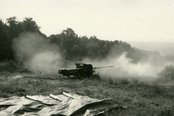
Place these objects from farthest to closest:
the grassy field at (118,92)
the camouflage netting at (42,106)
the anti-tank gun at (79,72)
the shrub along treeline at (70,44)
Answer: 1. the shrub along treeline at (70,44)
2. the anti-tank gun at (79,72)
3. the grassy field at (118,92)
4. the camouflage netting at (42,106)

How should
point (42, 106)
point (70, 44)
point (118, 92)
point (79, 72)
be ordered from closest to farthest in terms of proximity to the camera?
point (42, 106)
point (118, 92)
point (79, 72)
point (70, 44)

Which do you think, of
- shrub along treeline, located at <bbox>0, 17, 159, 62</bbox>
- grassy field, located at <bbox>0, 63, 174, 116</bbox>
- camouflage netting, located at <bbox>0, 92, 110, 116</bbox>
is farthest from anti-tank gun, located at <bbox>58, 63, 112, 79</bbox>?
shrub along treeline, located at <bbox>0, 17, 159, 62</bbox>

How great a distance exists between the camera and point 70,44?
41.0m

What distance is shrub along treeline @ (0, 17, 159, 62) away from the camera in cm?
3588

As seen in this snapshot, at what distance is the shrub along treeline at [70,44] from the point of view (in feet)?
118

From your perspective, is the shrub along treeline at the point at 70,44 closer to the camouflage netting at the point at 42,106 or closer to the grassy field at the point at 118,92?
the grassy field at the point at 118,92

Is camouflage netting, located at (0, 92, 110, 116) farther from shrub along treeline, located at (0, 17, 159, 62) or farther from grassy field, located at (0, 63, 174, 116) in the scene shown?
shrub along treeline, located at (0, 17, 159, 62)

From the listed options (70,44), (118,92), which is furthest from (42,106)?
(70,44)

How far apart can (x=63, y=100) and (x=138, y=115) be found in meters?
2.82

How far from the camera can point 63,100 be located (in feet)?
38.4

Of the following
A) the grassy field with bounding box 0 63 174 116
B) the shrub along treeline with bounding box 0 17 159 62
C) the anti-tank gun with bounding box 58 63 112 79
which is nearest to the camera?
the grassy field with bounding box 0 63 174 116

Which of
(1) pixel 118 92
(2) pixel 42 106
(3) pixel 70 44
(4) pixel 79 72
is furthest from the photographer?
(3) pixel 70 44

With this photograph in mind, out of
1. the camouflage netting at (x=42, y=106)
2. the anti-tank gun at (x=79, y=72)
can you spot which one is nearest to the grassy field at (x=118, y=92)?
the anti-tank gun at (x=79, y=72)

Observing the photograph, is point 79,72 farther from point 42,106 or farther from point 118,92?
point 42,106
